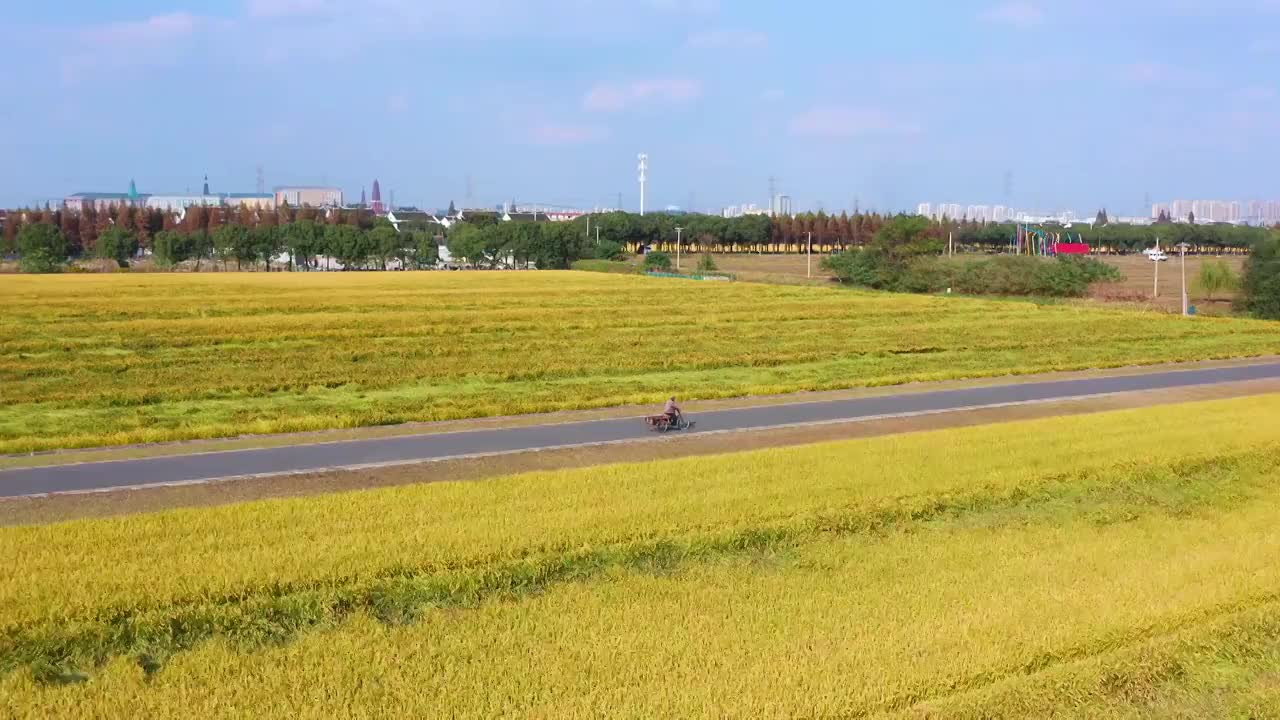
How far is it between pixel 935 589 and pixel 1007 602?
0.79 meters

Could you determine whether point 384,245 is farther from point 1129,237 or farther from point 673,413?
point 1129,237

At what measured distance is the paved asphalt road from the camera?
18234mm

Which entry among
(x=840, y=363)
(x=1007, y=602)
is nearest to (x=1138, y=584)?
(x=1007, y=602)

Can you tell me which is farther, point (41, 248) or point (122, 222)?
point (122, 222)

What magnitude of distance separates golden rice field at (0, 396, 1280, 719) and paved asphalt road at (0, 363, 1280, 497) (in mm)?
3067

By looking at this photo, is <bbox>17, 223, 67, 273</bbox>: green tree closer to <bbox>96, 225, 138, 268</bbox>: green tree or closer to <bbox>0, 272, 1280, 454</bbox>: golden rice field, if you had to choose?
<bbox>96, 225, 138, 268</bbox>: green tree

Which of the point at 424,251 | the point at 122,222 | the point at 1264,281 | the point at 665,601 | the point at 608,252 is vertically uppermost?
the point at 122,222

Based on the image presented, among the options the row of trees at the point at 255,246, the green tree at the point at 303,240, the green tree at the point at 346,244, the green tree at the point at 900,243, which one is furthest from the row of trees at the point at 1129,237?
the green tree at the point at 303,240

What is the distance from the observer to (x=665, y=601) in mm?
12477

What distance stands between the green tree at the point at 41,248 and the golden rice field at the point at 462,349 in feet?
93.5

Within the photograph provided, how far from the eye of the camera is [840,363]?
36844 millimetres

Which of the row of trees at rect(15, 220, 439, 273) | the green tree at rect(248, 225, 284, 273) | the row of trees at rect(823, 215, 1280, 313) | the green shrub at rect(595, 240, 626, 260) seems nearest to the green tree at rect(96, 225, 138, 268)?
the row of trees at rect(15, 220, 439, 273)

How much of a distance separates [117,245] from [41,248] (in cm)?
1202

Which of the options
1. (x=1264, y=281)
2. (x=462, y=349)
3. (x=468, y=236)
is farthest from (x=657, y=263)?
(x=462, y=349)
